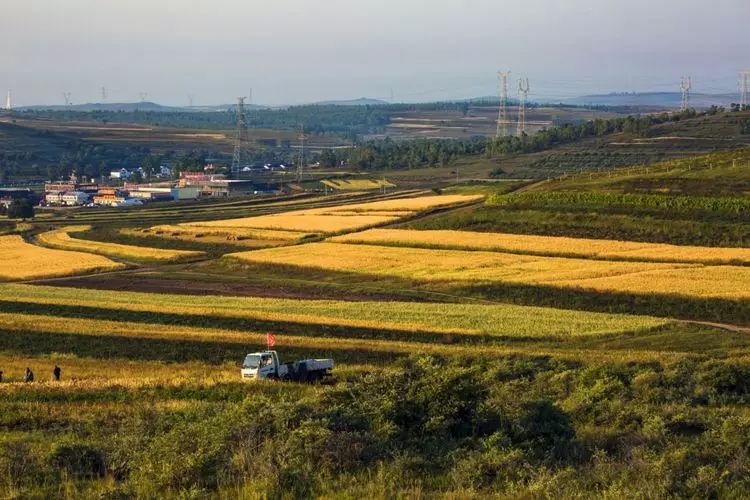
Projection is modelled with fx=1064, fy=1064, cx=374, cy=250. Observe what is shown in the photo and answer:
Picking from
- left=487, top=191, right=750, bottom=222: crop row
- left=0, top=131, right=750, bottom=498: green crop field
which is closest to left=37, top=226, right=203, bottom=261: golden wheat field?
left=0, top=131, right=750, bottom=498: green crop field

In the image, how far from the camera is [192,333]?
136 feet

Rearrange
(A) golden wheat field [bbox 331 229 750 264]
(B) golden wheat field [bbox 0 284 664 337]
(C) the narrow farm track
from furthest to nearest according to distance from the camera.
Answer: (A) golden wheat field [bbox 331 229 750 264]
(B) golden wheat field [bbox 0 284 664 337]
(C) the narrow farm track

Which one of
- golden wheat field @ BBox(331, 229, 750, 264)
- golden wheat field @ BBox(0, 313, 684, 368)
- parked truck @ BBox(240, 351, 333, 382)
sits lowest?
golden wheat field @ BBox(0, 313, 684, 368)

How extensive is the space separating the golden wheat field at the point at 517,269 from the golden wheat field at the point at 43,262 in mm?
9862

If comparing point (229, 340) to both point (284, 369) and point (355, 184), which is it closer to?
point (284, 369)

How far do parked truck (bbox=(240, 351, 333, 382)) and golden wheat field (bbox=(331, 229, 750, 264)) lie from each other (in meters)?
36.4

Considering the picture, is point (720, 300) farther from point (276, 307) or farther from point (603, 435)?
point (603, 435)

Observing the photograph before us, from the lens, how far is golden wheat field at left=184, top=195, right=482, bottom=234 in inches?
3610

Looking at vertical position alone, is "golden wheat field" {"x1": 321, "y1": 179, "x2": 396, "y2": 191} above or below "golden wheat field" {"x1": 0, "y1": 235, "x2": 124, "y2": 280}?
above

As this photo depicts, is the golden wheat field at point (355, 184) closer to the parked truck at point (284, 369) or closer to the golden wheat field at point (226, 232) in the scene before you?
the golden wheat field at point (226, 232)

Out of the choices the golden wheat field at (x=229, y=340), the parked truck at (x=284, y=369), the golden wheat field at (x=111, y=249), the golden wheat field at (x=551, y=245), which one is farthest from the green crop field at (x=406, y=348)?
the parked truck at (x=284, y=369)

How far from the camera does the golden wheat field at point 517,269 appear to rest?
170 ft

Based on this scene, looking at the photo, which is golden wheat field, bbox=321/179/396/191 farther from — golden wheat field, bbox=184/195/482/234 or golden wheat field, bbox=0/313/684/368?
golden wheat field, bbox=0/313/684/368

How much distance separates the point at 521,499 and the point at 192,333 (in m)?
29.8
